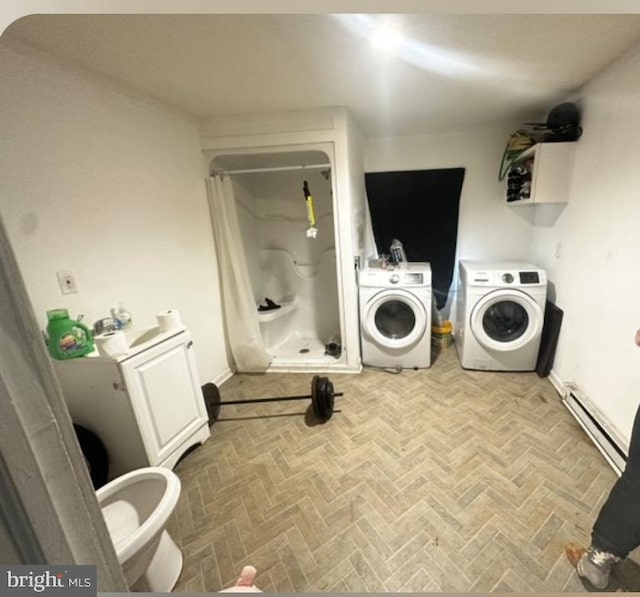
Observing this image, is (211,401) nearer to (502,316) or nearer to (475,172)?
(502,316)

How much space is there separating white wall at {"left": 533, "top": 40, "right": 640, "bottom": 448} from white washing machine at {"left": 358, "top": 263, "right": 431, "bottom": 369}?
1.02 m

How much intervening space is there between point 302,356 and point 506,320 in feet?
6.40

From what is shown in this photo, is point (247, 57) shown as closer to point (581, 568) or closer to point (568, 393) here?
point (581, 568)

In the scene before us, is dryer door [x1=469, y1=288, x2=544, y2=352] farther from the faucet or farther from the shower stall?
the faucet

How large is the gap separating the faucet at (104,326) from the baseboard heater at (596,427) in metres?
2.87

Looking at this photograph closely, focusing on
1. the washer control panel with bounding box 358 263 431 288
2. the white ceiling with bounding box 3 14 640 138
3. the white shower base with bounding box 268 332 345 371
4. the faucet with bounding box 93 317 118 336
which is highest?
the white ceiling with bounding box 3 14 640 138

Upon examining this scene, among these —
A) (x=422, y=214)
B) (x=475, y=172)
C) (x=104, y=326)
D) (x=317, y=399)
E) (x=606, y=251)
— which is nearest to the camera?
(x=104, y=326)

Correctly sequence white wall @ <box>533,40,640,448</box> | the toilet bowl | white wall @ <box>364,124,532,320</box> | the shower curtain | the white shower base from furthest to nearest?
white wall @ <box>364,124,532,320</box>
the white shower base
the shower curtain
white wall @ <box>533,40,640,448</box>
the toilet bowl

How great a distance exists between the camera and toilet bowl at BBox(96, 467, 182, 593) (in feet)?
3.48

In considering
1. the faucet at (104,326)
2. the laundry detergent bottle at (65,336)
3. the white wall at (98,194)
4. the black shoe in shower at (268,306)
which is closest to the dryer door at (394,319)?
the black shoe in shower at (268,306)

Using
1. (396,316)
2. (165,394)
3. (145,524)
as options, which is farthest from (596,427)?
(165,394)

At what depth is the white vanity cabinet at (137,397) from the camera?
1520 millimetres

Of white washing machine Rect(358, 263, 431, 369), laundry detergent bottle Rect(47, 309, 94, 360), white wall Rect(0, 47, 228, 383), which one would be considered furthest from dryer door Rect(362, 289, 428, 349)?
laundry detergent bottle Rect(47, 309, 94, 360)

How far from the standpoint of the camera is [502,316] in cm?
270
